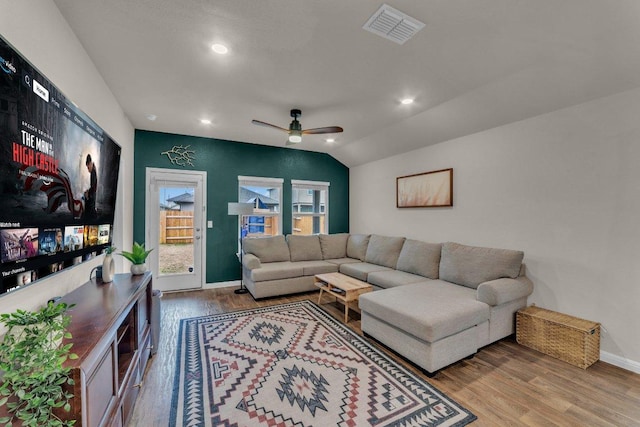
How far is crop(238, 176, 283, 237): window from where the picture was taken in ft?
16.9

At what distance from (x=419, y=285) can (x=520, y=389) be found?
1.30 meters

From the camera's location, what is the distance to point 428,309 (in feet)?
8.09

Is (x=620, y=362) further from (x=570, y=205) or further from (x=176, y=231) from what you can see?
(x=176, y=231)

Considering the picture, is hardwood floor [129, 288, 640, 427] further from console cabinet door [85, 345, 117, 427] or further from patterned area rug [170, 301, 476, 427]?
console cabinet door [85, 345, 117, 427]

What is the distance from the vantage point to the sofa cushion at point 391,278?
3633 millimetres

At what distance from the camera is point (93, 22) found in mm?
1911

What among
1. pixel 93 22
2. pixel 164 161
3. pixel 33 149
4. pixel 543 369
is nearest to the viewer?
pixel 33 149

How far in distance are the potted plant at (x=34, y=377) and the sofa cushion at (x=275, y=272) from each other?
3.19m

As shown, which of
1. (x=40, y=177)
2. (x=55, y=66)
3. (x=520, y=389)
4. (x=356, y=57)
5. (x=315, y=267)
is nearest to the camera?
(x=40, y=177)

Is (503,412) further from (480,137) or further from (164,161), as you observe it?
(164,161)

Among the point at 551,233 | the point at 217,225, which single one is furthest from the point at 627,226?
the point at 217,225

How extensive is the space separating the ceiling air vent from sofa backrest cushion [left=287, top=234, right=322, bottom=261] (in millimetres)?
3693

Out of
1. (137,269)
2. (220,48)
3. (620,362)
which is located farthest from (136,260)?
(620,362)

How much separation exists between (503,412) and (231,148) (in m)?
4.93
